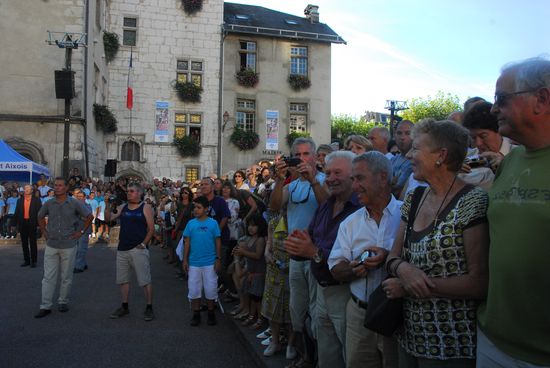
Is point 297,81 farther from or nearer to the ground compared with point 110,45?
nearer to the ground

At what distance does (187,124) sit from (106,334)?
22826mm

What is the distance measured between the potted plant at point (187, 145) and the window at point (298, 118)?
6.22m

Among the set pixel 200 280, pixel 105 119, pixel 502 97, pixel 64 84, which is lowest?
pixel 200 280

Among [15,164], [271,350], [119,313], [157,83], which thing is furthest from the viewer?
[157,83]

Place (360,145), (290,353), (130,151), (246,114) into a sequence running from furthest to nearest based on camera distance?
(246,114) < (130,151) < (360,145) < (290,353)

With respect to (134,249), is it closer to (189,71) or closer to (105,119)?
(105,119)

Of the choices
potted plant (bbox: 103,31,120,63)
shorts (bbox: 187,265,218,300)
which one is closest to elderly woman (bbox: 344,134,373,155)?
shorts (bbox: 187,265,218,300)

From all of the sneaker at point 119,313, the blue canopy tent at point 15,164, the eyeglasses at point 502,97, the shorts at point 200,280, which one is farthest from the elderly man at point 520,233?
the blue canopy tent at point 15,164

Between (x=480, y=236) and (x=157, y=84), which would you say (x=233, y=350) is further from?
(x=157, y=84)

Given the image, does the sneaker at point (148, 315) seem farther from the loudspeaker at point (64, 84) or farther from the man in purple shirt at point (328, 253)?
the loudspeaker at point (64, 84)

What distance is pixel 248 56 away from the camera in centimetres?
2989

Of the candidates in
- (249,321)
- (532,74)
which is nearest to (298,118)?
(249,321)

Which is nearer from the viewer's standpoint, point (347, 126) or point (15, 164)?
point (15, 164)

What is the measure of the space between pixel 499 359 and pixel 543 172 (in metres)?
0.85
